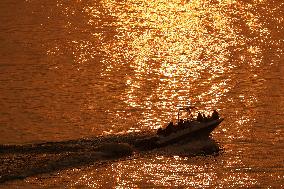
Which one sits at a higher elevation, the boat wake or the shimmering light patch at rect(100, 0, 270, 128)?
the boat wake

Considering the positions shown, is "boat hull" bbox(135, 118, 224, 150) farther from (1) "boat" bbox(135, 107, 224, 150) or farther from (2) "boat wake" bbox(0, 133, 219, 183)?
(2) "boat wake" bbox(0, 133, 219, 183)

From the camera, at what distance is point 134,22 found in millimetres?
98688

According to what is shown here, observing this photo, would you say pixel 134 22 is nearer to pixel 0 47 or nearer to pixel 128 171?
pixel 0 47

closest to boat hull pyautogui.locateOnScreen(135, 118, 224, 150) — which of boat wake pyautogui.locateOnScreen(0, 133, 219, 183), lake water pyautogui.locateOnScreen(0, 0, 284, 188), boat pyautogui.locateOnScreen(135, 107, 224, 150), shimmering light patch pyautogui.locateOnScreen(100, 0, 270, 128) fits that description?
boat pyautogui.locateOnScreen(135, 107, 224, 150)

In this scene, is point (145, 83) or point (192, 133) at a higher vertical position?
point (192, 133)

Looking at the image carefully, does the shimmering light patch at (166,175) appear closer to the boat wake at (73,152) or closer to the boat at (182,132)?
the boat wake at (73,152)

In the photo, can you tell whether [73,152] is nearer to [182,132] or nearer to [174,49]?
[182,132]

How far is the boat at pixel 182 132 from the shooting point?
52594 mm

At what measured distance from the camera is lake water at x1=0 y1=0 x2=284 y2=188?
50.5 metres

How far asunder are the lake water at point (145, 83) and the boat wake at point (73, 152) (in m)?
0.26

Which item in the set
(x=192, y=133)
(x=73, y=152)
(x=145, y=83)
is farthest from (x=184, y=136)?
(x=145, y=83)

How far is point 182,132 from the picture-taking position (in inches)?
2100

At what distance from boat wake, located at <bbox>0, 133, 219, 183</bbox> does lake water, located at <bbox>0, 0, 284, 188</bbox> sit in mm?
261

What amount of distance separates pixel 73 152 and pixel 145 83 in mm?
20681
